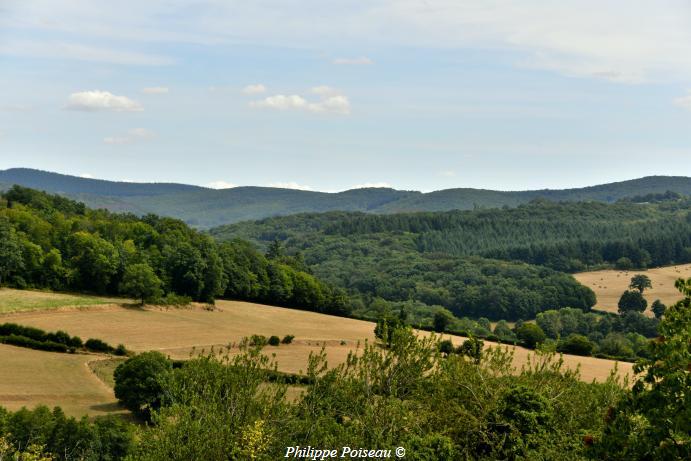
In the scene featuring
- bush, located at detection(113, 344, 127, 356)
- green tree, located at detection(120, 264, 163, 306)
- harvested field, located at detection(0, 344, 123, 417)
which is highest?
green tree, located at detection(120, 264, 163, 306)

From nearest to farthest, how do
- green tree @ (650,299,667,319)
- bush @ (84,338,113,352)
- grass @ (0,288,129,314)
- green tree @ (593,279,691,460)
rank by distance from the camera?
1. green tree @ (593,279,691,460)
2. bush @ (84,338,113,352)
3. grass @ (0,288,129,314)
4. green tree @ (650,299,667,319)

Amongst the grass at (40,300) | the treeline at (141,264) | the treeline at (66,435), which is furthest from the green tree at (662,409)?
the treeline at (141,264)

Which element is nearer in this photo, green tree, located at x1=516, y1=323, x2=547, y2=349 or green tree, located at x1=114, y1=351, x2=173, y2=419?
green tree, located at x1=114, y1=351, x2=173, y2=419

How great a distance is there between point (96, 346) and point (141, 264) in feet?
93.8

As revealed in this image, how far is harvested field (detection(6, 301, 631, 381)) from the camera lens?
285 ft

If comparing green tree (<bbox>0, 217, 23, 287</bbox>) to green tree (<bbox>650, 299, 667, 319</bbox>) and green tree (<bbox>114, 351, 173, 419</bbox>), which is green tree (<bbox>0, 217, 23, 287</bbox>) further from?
green tree (<bbox>650, 299, 667, 319</bbox>)

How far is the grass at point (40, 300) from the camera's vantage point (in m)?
93.4

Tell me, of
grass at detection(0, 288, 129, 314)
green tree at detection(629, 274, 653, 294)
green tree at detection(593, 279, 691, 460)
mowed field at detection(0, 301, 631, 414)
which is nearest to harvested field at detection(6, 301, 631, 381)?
mowed field at detection(0, 301, 631, 414)

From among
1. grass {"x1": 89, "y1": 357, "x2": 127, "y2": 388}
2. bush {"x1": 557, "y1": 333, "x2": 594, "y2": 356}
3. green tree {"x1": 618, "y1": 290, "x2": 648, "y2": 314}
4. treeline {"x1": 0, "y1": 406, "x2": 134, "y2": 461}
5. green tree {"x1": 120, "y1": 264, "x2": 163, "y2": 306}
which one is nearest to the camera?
A: treeline {"x1": 0, "y1": 406, "x2": 134, "y2": 461}

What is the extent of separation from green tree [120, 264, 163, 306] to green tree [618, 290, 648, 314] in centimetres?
11141

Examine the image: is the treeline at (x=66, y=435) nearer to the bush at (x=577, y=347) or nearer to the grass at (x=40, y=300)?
the grass at (x=40, y=300)

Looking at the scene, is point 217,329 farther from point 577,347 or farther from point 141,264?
point 577,347

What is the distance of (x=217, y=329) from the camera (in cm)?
10100

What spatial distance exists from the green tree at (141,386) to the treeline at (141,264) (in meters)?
45.0
